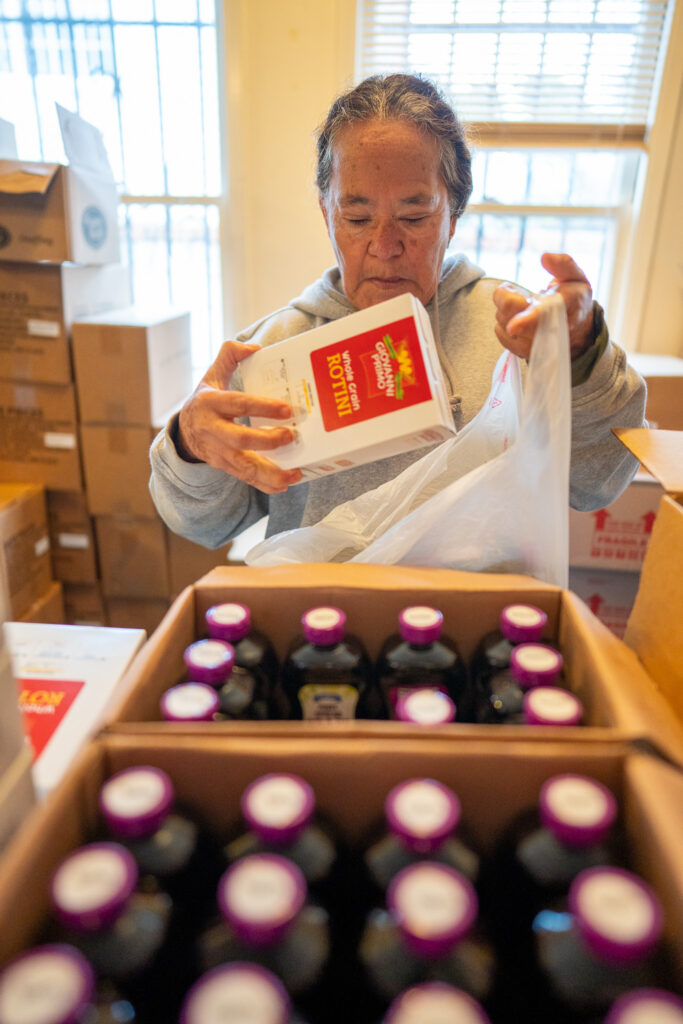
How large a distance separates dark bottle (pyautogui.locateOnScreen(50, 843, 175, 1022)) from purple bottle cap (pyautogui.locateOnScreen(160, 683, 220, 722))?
119 mm

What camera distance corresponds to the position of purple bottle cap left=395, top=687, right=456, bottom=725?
1.50ft

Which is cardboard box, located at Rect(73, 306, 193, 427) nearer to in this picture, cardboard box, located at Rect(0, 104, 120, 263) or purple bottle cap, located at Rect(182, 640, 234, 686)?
cardboard box, located at Rect(0, 104, 120, 263)

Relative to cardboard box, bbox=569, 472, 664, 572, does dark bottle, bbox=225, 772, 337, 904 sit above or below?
above

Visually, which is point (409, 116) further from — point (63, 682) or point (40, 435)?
point (40, 435)

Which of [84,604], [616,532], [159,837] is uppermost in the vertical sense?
[159,837]

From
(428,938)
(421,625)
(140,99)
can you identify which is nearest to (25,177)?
(140,99)

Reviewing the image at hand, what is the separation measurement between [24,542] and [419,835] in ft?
5.70

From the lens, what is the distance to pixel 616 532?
5.23ft

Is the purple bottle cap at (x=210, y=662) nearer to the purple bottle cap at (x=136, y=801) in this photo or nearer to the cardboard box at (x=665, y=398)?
the purple bottle cap at (x=136, y=801)

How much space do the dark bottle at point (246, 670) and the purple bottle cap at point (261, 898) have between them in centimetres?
22

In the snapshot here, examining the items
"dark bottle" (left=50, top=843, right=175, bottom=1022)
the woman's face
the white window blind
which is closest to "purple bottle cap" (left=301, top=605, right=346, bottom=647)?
"dark bottle" (left=50, top=843, right=175, bottom=1022)

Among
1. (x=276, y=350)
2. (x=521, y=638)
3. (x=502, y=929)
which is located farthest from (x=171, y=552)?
(x=502, y=929)

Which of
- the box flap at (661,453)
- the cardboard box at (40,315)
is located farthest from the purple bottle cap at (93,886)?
the cardboard box at (40,315)

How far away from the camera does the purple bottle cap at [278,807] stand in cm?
36
